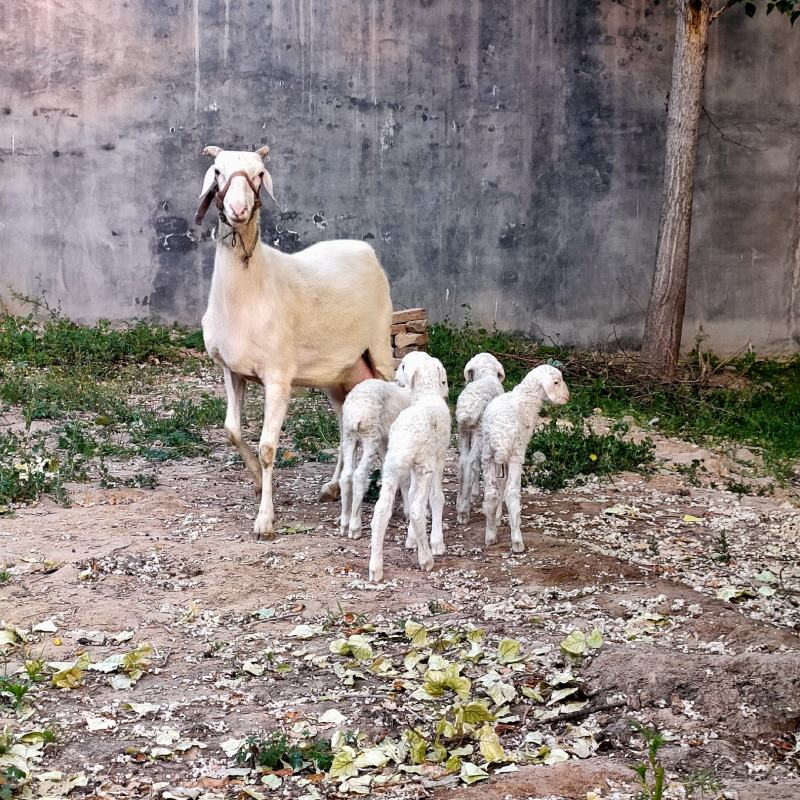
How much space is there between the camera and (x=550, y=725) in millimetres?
4113

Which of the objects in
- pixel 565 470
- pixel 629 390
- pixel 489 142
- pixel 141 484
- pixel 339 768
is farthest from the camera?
pixel 489 142

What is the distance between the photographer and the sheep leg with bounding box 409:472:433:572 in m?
5.77

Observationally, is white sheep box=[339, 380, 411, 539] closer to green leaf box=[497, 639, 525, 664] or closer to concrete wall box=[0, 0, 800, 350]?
green leaf box=[497, 639, 525, 664]

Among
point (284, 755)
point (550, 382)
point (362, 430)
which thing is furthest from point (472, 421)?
point (284, 755)

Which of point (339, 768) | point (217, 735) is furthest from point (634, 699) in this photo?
point (217, 735)

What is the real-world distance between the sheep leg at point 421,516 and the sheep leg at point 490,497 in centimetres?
47

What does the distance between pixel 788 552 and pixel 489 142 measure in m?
7.00

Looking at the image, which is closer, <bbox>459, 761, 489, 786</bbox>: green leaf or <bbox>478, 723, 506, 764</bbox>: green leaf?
<bbox>459, 761, 489, 786</bbox>: green leaf

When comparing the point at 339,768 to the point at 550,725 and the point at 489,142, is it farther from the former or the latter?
the point at 489,142

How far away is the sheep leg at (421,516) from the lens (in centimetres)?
577

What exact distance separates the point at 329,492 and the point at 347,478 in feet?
3.08

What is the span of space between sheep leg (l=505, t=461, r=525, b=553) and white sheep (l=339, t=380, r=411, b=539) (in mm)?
760

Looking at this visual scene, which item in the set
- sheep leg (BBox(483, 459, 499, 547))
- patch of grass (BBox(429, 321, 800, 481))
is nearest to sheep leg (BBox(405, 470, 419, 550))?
sheep leg (BBox(483, 459, 499, 547))

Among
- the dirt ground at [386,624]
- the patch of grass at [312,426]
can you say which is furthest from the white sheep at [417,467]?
the patch of grass at [312,426]
